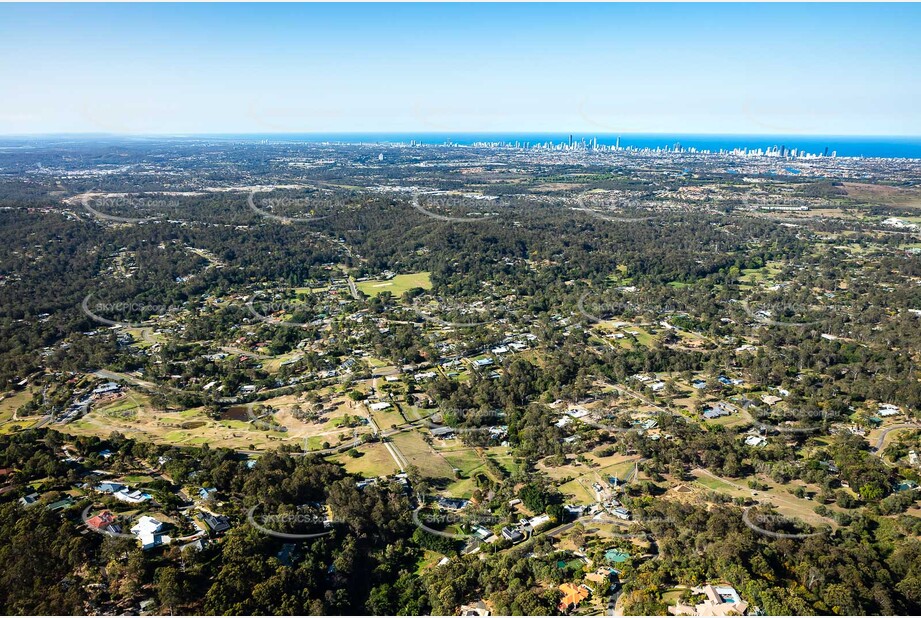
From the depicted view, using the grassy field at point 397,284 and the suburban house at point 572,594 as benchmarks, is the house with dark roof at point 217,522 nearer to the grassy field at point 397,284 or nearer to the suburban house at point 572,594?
the suburban house at point 572,594

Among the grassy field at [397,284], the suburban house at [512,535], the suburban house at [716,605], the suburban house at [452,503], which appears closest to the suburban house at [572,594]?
the suburban house at [716,605]

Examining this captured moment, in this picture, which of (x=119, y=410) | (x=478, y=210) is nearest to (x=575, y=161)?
(x=478, y=210)

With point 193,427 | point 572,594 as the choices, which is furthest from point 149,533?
point 572,594

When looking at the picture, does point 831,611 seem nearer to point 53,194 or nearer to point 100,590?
point 100,590

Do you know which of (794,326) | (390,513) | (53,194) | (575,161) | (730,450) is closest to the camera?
Result: (390,513)

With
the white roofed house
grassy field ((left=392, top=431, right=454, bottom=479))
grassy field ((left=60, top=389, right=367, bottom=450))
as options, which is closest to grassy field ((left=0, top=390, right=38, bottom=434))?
grassy field ((left=60, top=389, right=367, bottom=450))

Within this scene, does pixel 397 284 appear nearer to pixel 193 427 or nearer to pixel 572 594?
pixel 193 427

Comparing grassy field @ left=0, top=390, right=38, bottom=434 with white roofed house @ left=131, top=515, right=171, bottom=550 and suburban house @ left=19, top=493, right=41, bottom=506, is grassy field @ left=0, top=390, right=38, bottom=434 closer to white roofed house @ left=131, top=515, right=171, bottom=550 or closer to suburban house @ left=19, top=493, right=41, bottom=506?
suburban house @ left=19, top=493, right=41, bottom=506

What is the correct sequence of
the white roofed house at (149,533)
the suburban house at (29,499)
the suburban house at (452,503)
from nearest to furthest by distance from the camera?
the white roofed house at (149,533), the suburban house at (29,499), the suburban house at (452,503)
